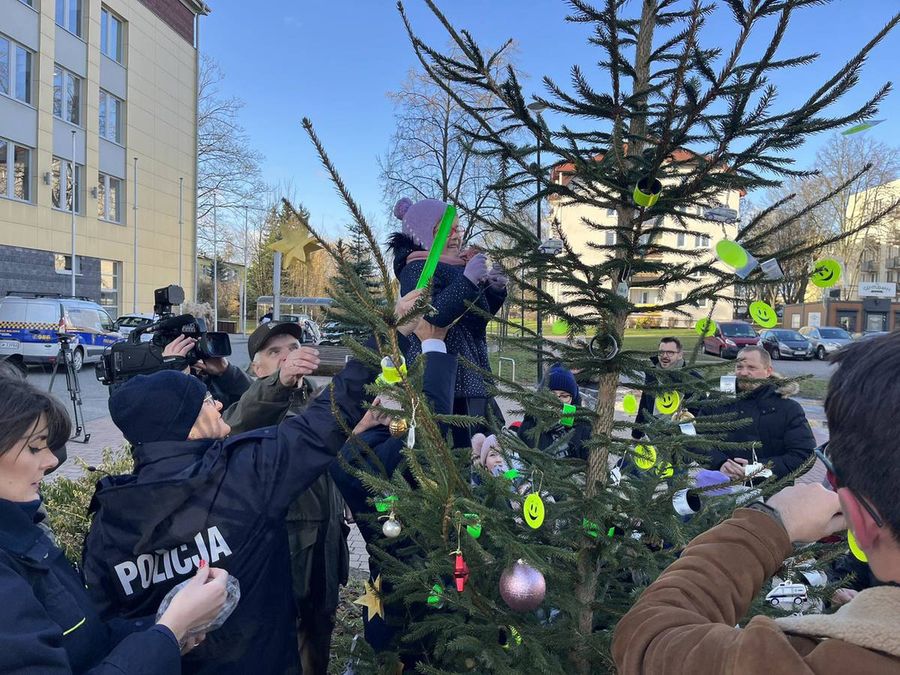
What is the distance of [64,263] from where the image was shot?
23969mm

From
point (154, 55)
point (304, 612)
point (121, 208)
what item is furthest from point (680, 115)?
point (154, 55)

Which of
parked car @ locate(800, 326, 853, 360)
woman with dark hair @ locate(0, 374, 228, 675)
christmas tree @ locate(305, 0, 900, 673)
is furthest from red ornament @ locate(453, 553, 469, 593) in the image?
parked car @ locate(800, 326, 853, 360)

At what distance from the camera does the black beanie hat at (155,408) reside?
71.4 inches

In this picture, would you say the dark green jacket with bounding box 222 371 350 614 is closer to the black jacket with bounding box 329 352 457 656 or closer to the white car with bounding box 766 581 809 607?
the black jacket with bounding box 329 352 457 656

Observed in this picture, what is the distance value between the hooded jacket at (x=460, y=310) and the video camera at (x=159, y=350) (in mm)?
1308

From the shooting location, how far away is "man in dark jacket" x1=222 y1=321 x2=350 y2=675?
8.00 feet

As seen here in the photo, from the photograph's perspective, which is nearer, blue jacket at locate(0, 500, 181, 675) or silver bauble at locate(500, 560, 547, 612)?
blue jacket at locate(0, 500, 181, 675)

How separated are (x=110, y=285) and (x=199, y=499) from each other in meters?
29.2

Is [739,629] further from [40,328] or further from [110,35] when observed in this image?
[110,35]

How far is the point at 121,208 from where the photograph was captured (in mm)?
27422

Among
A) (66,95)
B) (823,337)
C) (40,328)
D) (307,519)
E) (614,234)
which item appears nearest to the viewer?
(614,234)

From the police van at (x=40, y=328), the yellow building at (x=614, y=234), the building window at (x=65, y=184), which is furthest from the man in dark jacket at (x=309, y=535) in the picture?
the building window at (x=65, y=184)

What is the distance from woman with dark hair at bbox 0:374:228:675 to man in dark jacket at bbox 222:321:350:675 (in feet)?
2.51

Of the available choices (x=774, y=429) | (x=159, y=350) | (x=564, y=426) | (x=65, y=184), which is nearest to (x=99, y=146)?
(x=65, y=184)
